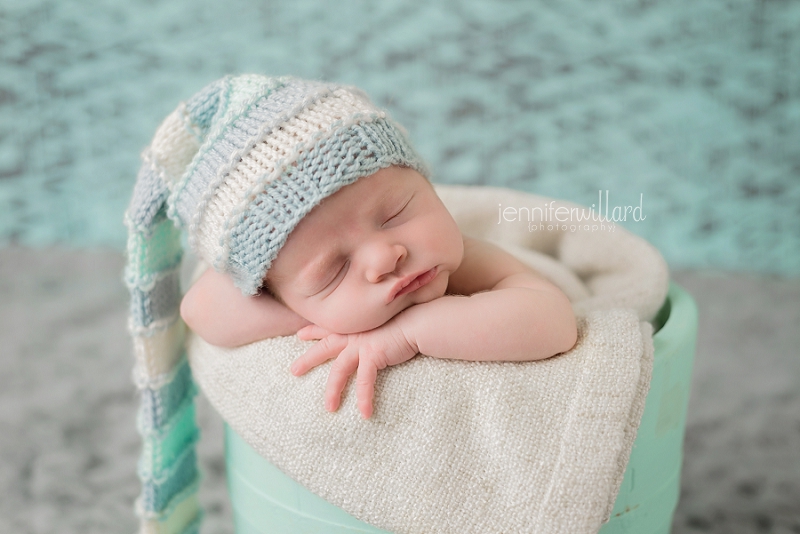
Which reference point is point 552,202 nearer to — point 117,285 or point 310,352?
point 310,352

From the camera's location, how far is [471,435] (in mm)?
703

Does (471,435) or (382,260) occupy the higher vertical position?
(382,260)

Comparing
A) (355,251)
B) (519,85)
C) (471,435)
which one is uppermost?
(355,251)

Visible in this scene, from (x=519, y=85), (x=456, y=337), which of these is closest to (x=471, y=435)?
(x=456, y=337)

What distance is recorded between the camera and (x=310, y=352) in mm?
751

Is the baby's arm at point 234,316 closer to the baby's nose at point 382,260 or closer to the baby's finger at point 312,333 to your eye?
the baby's finger at point 312,333

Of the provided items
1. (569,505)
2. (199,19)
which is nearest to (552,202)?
(569,505)

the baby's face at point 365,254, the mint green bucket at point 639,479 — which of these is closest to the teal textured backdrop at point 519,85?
the mint green bucket at point 639,479

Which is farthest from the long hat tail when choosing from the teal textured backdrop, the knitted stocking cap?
the teal textured backdrop

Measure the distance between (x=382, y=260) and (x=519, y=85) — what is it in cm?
130

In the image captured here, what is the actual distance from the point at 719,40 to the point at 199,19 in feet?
4.51

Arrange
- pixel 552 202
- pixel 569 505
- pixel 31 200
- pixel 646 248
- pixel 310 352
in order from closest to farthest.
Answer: pixel 569 505, pixel 310 352, pixel 646 248, pixel 552 202, pixel 31 200

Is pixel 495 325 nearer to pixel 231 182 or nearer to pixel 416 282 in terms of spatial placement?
pixel 416 282

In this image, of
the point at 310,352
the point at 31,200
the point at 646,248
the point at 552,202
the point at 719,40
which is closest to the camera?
the point at 310,352
